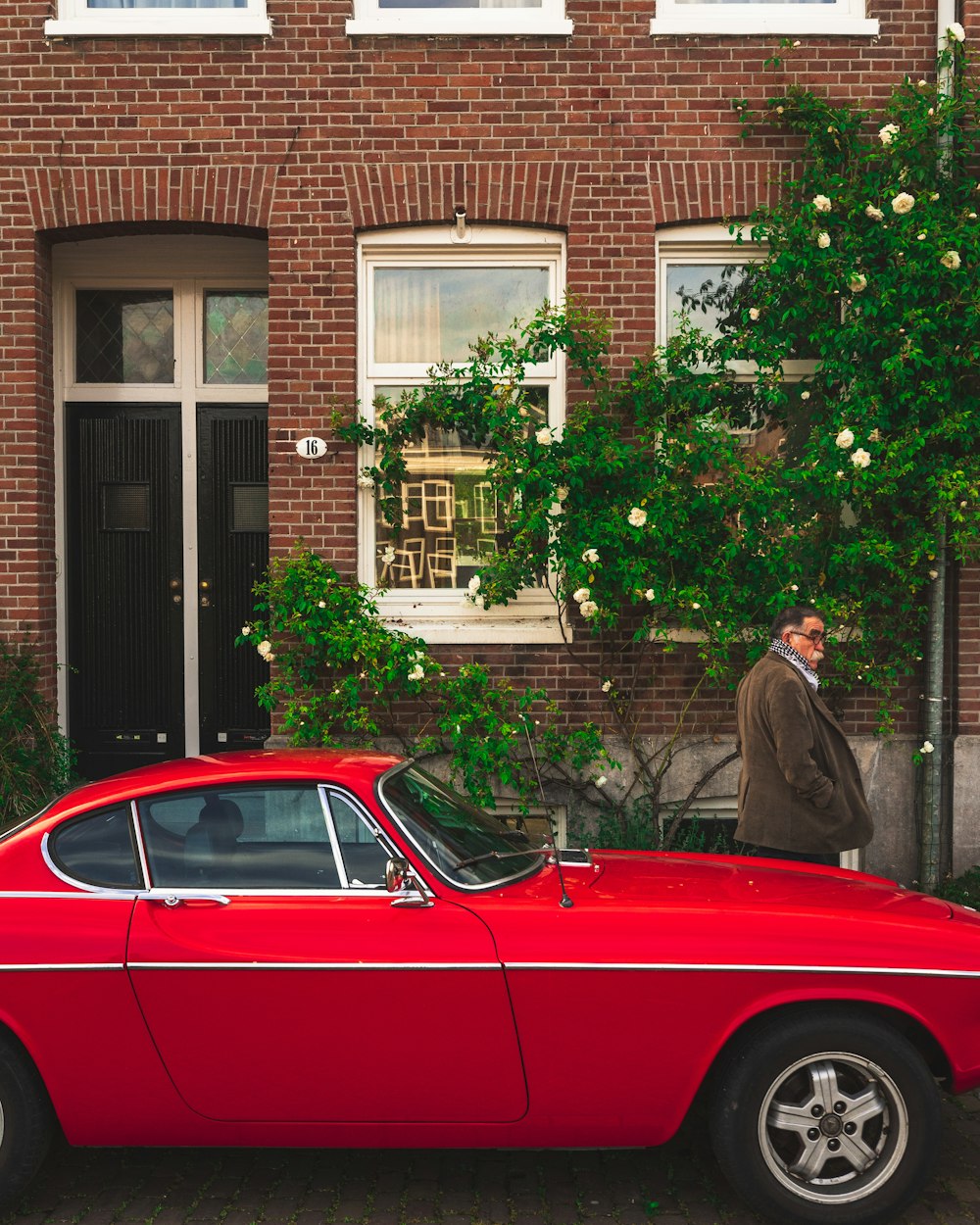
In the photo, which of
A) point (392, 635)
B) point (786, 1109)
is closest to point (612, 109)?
point (392, 635)

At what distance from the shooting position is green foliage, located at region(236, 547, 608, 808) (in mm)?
7504

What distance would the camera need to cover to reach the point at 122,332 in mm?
8828

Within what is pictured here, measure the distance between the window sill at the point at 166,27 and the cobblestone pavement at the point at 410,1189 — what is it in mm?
6505

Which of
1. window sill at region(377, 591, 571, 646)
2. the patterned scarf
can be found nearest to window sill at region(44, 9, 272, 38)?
window sill at region(377, 591, 571, 646)

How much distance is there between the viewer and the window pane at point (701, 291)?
8.12 m

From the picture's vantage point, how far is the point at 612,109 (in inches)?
309

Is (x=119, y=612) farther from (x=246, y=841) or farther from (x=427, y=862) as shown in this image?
(x=427, y=862)

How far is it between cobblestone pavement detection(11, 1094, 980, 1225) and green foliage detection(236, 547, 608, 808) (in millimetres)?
3289

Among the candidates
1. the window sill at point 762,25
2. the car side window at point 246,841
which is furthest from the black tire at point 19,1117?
the window sill at point 762,25

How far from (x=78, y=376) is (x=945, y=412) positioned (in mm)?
5789

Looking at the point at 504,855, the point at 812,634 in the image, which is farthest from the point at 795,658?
the point at 504,855

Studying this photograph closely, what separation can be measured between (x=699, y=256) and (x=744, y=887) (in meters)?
5.08

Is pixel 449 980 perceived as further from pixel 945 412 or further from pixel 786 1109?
pixel 945 412

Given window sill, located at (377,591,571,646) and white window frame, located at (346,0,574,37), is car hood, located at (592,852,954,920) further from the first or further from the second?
white window frame, located at (346,0,574,37)
